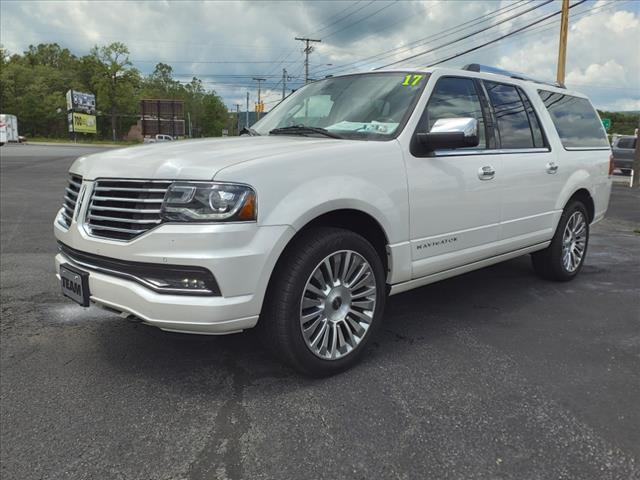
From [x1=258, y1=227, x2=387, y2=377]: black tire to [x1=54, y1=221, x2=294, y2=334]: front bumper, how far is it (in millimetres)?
130

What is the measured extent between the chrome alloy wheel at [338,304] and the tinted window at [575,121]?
2.89 metres

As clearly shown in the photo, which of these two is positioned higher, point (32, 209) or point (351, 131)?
point (351, 131)

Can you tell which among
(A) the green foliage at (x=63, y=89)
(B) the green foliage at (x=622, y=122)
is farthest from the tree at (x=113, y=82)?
(B) the green foliage at (x=622, y=122)

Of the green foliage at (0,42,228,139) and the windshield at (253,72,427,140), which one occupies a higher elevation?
the green foliage at (0,42,228,139)

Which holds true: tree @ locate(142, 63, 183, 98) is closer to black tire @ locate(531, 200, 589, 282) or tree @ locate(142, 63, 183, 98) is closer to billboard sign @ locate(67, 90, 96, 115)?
billboard sign @ locate(67, 90, 96, 115)

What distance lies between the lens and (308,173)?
9.52 feet

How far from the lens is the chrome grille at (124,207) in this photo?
2.71m

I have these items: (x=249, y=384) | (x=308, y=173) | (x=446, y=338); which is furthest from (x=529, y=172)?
(x=249, y=384)

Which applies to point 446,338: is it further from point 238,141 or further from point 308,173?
point 238,141

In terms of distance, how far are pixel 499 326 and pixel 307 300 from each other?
184 cm

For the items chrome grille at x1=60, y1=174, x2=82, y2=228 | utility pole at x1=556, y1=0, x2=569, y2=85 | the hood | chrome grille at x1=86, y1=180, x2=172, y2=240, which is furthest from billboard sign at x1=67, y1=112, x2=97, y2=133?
chrome grille at x1=86, y1=180, x2=172, y2=240

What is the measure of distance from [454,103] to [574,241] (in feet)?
7.81

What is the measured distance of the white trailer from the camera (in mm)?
48438

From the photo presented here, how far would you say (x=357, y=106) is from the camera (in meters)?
3.79
